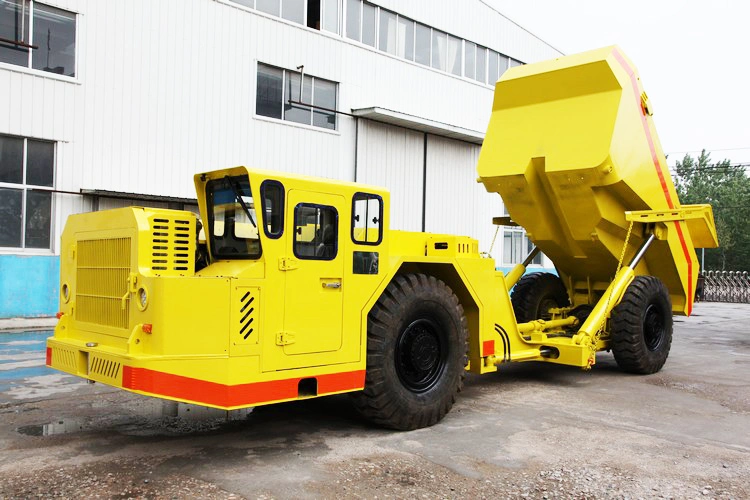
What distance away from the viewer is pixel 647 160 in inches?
352

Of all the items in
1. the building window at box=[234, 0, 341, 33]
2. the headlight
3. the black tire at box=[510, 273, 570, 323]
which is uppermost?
the building window at box=[234, 0, 341, 33]

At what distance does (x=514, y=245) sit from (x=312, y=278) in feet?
67.1

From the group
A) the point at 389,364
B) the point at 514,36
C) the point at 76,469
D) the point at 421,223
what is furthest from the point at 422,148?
the point at 76,469

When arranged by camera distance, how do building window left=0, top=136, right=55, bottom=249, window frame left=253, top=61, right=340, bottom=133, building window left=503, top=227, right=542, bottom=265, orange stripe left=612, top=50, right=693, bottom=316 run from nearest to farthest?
orange stripe left=612, top=50, right=693, bottom=316, building window left=0, top=136, right=55, bottom=249, window frame left=253, top=61, right=340, bottom=133, building window left=503, top=227, right=542, bottom=265

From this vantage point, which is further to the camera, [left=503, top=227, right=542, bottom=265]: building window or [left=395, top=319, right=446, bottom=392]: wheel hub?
[left=503, top=227, right=542, bottom=265]: building window

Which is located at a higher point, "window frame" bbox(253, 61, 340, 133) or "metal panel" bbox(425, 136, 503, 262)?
"window frame" bbox(253, 61, 340, 133)

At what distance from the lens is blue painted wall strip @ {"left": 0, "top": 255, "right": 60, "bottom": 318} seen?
1286 cm

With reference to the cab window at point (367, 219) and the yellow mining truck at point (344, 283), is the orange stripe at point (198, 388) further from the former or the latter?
the cab window at point (367, 219)

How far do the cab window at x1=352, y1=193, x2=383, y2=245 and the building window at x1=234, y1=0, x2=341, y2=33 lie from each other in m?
12.1

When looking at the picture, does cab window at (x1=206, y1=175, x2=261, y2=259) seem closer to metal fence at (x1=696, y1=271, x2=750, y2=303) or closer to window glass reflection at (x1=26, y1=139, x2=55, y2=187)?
window glass reflection at (x1=26, y1=139, x2=55, y2=187)

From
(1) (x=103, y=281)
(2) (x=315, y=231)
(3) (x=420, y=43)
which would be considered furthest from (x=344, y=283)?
(3) (x=420, y=43)

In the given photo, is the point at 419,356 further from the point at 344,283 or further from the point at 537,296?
the point at 537,296

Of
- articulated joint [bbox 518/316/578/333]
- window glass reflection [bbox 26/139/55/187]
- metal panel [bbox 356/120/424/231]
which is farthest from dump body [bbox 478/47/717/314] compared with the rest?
metal panel [bbox 356/120/424/231]

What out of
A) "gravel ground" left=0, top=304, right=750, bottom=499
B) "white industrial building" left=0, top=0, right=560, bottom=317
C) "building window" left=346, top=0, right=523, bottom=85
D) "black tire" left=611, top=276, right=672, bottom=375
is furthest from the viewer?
"building window" left=346, top=0, right=523, bottom=85
